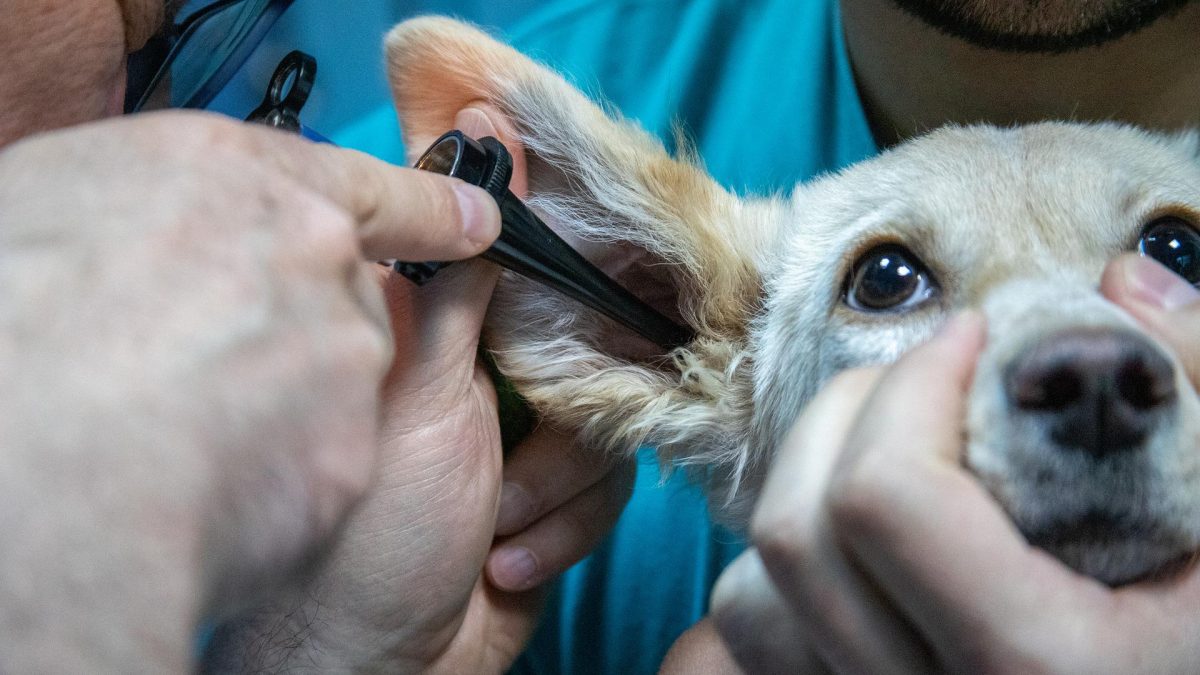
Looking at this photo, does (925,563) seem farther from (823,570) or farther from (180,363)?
(180,363)

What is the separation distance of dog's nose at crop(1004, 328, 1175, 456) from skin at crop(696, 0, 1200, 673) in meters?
0.05

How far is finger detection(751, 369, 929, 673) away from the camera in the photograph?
704mm

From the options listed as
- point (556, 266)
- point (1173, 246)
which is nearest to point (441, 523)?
point (556, 266)

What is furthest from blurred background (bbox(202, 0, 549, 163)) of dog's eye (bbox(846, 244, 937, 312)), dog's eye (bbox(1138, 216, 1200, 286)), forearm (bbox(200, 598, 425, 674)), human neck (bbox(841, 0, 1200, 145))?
dog's eye (bbox(1138, 216, 1200, 286))

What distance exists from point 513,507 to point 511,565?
0.12m

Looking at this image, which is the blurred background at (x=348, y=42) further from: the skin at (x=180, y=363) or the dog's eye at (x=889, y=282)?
the skin at (x=180, y=363)

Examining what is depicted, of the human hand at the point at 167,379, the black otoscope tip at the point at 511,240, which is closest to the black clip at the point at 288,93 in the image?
the black otoscope tip at the point at 511,240

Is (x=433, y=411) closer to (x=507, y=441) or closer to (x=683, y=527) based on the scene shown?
(x=507, y=441)

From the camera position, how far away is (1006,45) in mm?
1557

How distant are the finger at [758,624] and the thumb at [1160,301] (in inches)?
16.6

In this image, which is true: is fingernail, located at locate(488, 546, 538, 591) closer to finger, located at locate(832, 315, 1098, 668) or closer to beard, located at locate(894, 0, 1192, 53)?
finger, located at locate(832, 315, 1098, 668)

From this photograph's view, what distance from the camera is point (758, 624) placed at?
0.89 meters

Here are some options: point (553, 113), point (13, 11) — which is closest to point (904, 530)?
point (553, 113)

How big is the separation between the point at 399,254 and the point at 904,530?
55cm
